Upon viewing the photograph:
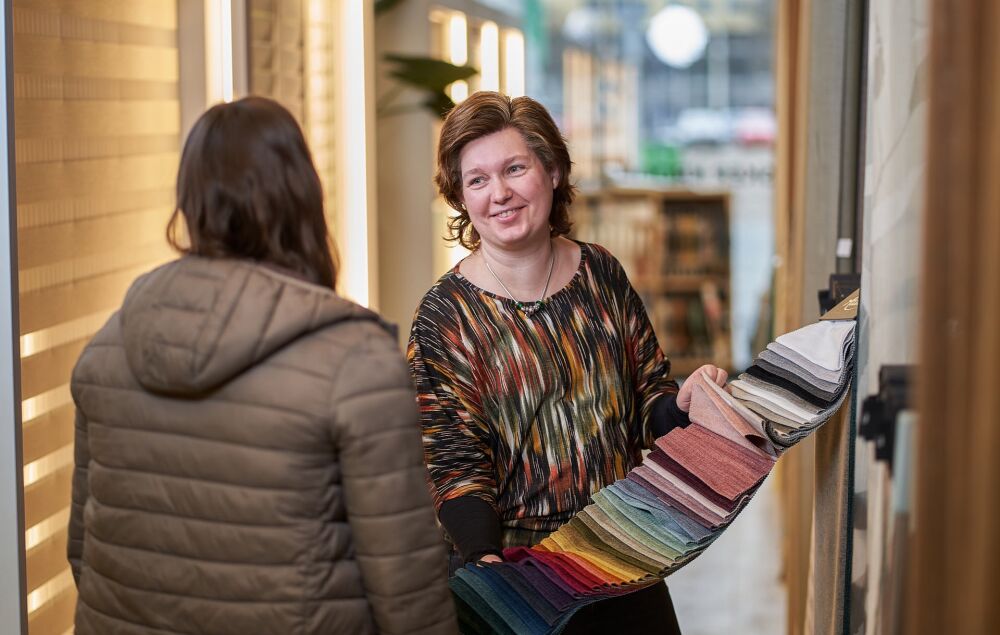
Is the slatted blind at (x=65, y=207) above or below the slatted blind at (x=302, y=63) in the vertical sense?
below

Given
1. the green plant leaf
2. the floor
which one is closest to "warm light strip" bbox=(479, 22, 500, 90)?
the green plant leaf

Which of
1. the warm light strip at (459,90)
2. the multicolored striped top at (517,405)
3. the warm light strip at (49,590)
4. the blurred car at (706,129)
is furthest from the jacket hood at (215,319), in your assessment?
the blurred car at (706,129)

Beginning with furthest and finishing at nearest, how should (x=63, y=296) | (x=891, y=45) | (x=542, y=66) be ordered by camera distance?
(x=542, y=66)
(x=63, y=296)
(x=891, y=45)

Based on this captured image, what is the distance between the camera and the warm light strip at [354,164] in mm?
4520

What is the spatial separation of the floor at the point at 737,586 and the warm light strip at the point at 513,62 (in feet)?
10.3

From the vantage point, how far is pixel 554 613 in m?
1.90

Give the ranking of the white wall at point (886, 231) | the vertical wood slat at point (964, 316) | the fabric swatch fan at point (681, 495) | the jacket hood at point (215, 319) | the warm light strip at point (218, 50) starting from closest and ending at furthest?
the vertical wood slat at point (964, 316) → the white wall at point (886, 231) → the jacket hood at point (215, 319) → the fabric swatch fan at point (681, 495) → the warm light strip at point (218, 50)

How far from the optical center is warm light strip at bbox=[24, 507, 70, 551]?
232 centimetres

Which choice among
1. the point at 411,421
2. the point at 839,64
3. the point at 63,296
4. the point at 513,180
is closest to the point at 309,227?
the point at 411,421

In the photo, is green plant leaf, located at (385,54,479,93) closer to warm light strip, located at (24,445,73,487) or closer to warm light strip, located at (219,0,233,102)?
warm light strip, located at (219,0,233,102)

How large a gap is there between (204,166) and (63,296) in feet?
3.59

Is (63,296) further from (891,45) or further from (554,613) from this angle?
(891,45)

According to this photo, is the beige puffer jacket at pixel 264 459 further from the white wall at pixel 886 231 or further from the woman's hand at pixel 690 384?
the woman's hand at pixel 690 384

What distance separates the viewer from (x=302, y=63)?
4254 millimetres
